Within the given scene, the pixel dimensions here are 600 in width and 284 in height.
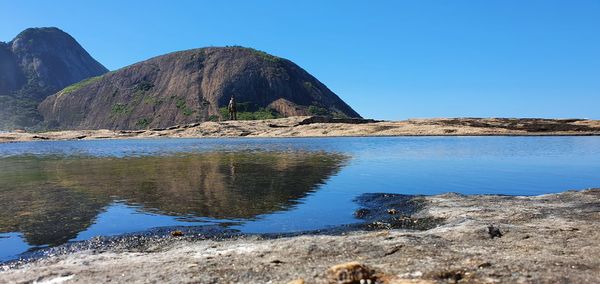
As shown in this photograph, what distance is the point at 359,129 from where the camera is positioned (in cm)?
8862

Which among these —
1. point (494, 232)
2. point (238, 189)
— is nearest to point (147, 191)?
point (238, 189)

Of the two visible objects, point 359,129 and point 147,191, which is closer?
point 147,191

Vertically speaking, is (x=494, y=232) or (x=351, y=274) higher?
(x=351, y=274)

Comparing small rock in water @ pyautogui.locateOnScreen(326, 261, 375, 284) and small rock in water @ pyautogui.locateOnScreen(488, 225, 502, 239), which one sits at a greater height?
small rock in water @ pyautogui.locateOnScreen(326, 261, 375, 284)

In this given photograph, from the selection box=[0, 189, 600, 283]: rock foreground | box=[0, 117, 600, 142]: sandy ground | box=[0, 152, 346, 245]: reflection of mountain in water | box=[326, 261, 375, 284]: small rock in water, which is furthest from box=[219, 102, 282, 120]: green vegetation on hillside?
box=[326, 261, 375, 284]: small rock in water

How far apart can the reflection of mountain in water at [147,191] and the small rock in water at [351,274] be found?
29.7 feet

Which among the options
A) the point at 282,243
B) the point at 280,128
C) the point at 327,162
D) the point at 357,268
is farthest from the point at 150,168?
the point at 280,128

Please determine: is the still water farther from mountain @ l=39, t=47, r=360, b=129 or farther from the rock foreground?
mountain @ l=39, t=47, r=360, b=129

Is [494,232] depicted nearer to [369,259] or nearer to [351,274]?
[369,259]

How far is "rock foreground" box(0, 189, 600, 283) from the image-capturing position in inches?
289

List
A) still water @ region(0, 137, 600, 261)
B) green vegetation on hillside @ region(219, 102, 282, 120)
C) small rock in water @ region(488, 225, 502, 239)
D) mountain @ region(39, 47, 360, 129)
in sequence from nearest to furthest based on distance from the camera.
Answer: small rock in water @ region(488, 225, 502, 239) → still water @ region(0, 137, 600, 261) → green vegetation on hillside @ region(219, 102, 282, 120) → mountain @ region(39, 47, 360, 129)

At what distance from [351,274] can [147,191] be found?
670 inches

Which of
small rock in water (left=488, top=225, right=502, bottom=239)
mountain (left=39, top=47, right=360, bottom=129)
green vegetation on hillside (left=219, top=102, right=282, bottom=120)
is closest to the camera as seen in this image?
small rock in water (left=488, top=225, right=502, bottom=239)

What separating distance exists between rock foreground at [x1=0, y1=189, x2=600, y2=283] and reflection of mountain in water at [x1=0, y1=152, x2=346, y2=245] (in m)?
4.48
